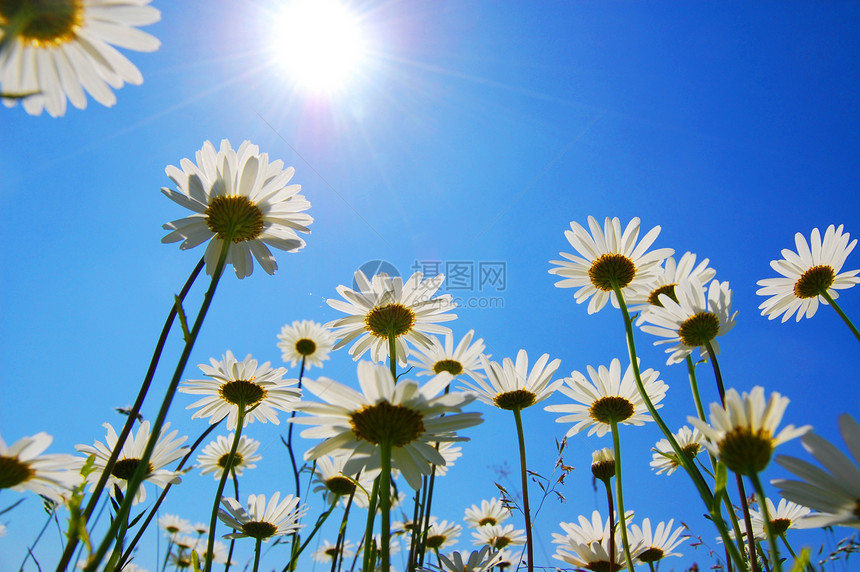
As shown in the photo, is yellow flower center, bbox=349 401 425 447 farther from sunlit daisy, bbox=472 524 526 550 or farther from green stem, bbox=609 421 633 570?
sunlit daisy, bbox=472 524 526 550

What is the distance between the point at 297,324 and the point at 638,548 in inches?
199

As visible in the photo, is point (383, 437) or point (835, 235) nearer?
point (383, 437)

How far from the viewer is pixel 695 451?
2.84 m

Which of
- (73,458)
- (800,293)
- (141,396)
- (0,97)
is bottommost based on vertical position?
(73,458)

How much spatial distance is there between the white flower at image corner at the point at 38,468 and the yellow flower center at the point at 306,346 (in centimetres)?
492

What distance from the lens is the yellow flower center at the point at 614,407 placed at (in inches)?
103

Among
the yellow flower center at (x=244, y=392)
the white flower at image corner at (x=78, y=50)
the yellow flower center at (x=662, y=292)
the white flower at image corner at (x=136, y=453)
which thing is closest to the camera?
the white flower at image corner at (x=78, y=50)

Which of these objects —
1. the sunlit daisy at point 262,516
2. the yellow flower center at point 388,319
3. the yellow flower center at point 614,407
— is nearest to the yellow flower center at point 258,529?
the sunlit daisy at point 262,516

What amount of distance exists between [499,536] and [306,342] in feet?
11.5

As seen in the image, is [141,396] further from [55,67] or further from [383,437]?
[55,67]

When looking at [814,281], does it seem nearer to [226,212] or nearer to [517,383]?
[517,383]

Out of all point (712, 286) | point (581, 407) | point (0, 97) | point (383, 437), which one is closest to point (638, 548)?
point (581, 407)

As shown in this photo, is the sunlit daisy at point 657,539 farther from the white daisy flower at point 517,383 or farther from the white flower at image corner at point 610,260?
the white flower at image corner at point 610,260

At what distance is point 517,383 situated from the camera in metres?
2.61
